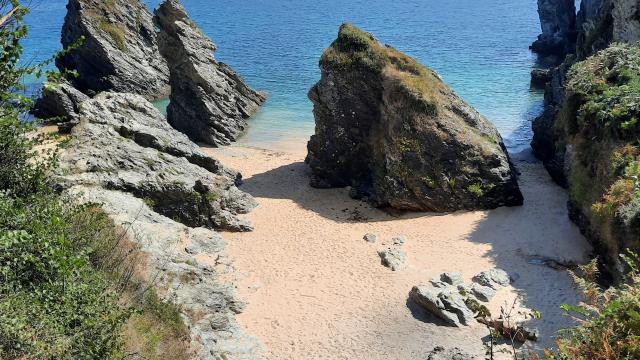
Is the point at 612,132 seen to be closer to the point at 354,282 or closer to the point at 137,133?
the point at 354,282

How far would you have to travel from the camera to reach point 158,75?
174ft

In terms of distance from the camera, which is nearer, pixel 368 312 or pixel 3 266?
pixel 3 266

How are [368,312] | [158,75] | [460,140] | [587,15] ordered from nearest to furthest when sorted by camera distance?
[368,312] < [460,140] < [158,75] < [587,15]

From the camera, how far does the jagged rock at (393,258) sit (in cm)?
2181

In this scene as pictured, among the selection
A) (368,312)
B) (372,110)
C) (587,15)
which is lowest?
(368,312)

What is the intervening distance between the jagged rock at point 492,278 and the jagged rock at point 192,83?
23.6 m

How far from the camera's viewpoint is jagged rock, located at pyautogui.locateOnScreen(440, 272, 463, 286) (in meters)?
20.2

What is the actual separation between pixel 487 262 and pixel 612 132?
22.5 feet

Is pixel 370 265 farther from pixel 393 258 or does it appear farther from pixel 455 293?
pixel 455 293

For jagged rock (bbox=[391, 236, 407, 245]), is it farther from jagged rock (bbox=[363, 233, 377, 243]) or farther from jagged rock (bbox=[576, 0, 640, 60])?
jagged rock (bbox=[576, 0, 640, 60])

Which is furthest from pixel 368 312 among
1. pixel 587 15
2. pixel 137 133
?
pixel 587 15

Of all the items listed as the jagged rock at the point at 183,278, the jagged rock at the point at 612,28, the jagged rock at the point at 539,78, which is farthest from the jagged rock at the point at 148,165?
the jagged rock at the point at 539,78

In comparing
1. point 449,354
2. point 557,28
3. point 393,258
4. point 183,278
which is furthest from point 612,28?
point 557,28

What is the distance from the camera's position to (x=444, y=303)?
18531mm
